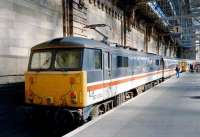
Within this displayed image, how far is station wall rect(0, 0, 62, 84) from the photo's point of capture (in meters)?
16.2

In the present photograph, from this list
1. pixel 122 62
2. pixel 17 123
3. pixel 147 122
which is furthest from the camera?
pixel 122 62

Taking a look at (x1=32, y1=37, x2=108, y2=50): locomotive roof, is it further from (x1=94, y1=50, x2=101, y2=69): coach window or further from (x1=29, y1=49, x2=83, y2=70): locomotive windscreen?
(x1=94, y1=50, x2=101, y2=69): coach window

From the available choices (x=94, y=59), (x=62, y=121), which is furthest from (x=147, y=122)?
(x=94, y=59)

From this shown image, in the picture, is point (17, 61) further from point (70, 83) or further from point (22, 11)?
point (70, 83)

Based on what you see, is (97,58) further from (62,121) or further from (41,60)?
(62,121)

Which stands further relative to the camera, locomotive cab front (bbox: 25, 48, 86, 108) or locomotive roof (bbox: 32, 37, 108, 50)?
locomotive roof (bbox: 32, 37, 108, 50)

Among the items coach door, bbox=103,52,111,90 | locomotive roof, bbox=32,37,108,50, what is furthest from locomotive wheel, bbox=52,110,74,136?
coach door, bbox=103,52,111,90

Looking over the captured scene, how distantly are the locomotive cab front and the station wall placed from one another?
10.2ft

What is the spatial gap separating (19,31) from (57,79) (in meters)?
6.20

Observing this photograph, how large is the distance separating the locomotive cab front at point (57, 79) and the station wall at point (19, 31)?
10.2 ft

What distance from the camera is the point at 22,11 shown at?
1808 centimetres

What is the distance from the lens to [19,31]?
1775 cm

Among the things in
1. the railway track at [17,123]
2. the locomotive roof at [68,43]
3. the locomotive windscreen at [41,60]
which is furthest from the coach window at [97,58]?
Result: the railway track at [17,123]

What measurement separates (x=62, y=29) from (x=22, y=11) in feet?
20.5
